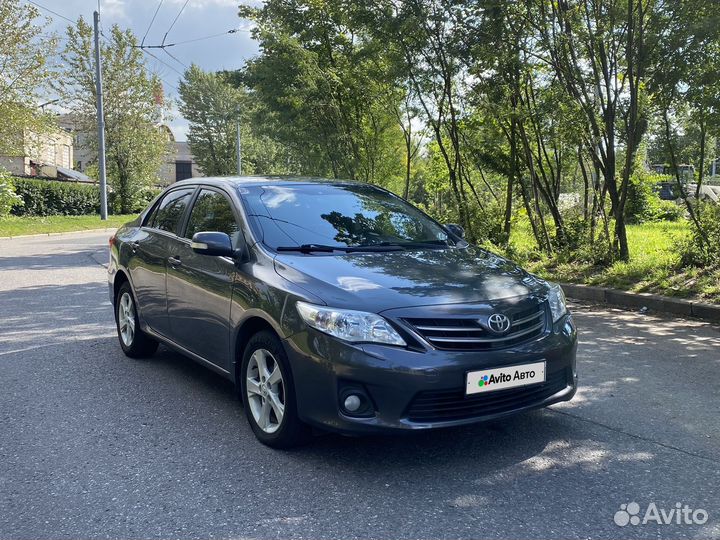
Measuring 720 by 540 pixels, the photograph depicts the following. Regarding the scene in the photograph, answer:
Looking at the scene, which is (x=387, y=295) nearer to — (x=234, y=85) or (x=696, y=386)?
(x=696, y=386)

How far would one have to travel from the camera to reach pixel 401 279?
3.72 metres

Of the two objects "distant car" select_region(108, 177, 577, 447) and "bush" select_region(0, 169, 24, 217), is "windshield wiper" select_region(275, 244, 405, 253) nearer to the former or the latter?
"distant car" select_region(108, 177, 577, 447)

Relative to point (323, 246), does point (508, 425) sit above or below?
below

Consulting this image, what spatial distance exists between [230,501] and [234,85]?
58.1 feet

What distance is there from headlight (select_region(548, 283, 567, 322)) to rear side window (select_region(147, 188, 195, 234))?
2.89 meters

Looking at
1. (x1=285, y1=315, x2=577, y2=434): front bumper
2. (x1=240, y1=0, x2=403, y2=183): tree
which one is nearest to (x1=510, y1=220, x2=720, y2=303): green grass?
(x1=240, y1=0, x2=403, y2=183): tree

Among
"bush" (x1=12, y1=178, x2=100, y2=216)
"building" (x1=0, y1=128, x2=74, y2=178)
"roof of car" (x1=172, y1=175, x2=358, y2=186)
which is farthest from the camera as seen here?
"bush" (x1=12, y1=178, x2=100, y2=216)

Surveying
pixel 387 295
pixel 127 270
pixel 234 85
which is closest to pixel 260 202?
pixel 387 295

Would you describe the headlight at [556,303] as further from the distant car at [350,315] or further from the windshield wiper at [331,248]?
the windshield wiper at [331,248]

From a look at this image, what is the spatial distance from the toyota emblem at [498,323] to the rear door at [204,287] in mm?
1624

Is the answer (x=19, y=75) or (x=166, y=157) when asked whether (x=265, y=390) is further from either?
(x=166, y=157)

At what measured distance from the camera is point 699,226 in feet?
30.8

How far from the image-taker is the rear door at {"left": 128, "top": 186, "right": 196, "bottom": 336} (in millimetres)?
5162

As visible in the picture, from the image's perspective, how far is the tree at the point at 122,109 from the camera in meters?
35.0
